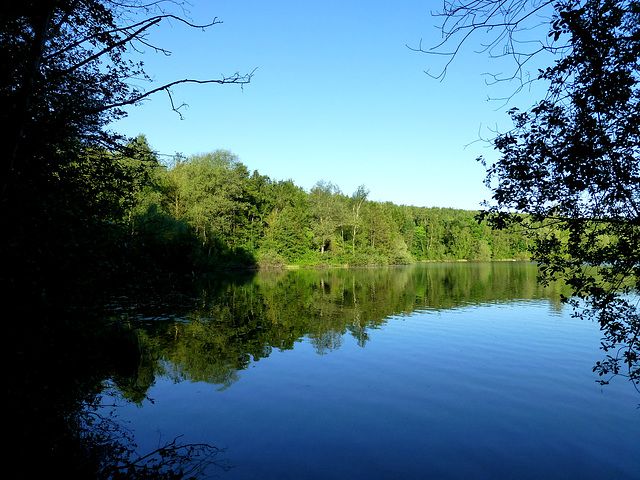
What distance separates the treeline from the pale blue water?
27.7 metres

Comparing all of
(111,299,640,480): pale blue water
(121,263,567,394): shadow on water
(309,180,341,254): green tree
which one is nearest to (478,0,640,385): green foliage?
(111,299,640,480): pale blue water

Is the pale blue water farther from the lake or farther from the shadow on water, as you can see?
the shadow on water

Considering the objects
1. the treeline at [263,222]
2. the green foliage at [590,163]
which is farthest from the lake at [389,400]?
the treeline at [263,222]

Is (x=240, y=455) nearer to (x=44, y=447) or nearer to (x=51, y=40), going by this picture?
(x=44, y=447)

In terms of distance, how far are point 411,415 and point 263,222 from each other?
2719 inches

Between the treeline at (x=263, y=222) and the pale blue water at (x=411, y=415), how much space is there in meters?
27.7

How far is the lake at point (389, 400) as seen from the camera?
776 cm

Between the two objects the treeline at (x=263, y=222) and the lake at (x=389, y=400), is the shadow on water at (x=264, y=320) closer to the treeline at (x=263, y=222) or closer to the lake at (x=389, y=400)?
the lake at (x=389, y=400)

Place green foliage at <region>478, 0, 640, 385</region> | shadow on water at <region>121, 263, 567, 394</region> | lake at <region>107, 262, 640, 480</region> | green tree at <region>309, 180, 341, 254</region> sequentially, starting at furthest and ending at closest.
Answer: green tree at <region>309, 180, 341, 254</region> < shadow on water at <region>121, 263, 567, 394</region> < lake at <region>107, 262, 640, 480</region> < green foliage at <region>478, 0, 640, 385</region>

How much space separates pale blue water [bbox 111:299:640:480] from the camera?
7.61 meters

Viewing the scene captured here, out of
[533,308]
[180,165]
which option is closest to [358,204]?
[180,165]

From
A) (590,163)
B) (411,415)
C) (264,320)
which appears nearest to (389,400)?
(411,415)

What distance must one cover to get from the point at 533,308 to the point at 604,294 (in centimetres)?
2407

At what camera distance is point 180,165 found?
206 feet
